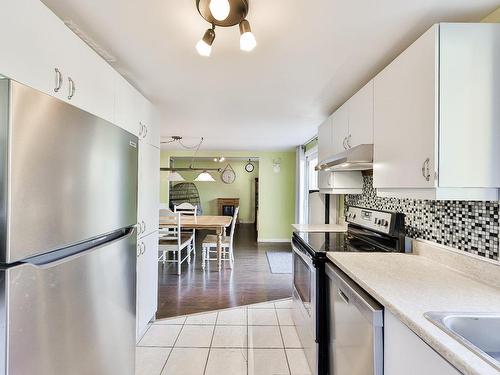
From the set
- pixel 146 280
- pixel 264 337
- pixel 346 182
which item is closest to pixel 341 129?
pixel 346 182

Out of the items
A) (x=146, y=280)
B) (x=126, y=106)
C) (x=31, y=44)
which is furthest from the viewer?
(x=146, y=280)

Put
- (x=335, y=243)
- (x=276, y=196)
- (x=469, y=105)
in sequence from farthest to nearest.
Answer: (x=276, y=196) → (x=335, y=243) → (x=469, y=105)

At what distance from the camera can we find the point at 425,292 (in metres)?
1.12

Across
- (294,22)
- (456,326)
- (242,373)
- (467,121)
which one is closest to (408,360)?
(456,326)

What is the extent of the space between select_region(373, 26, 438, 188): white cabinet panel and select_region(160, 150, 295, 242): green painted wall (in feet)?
15.0

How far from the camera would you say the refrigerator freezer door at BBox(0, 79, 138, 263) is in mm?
687

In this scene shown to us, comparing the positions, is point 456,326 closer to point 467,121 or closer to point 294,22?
point 467,121

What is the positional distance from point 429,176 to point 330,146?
4.79 feet

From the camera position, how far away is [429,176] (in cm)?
121

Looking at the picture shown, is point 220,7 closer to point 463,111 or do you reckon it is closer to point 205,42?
point 205,42

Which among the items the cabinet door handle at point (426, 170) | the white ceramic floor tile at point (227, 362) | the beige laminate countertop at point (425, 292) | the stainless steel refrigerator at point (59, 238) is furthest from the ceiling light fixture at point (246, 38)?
the white ceramic floor tile at point (227, 362)

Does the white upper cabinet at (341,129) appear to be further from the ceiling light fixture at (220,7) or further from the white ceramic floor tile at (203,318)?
the white ceramic floor tile at (203,318)

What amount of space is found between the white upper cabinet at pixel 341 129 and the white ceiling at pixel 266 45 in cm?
19

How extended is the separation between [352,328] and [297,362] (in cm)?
90
